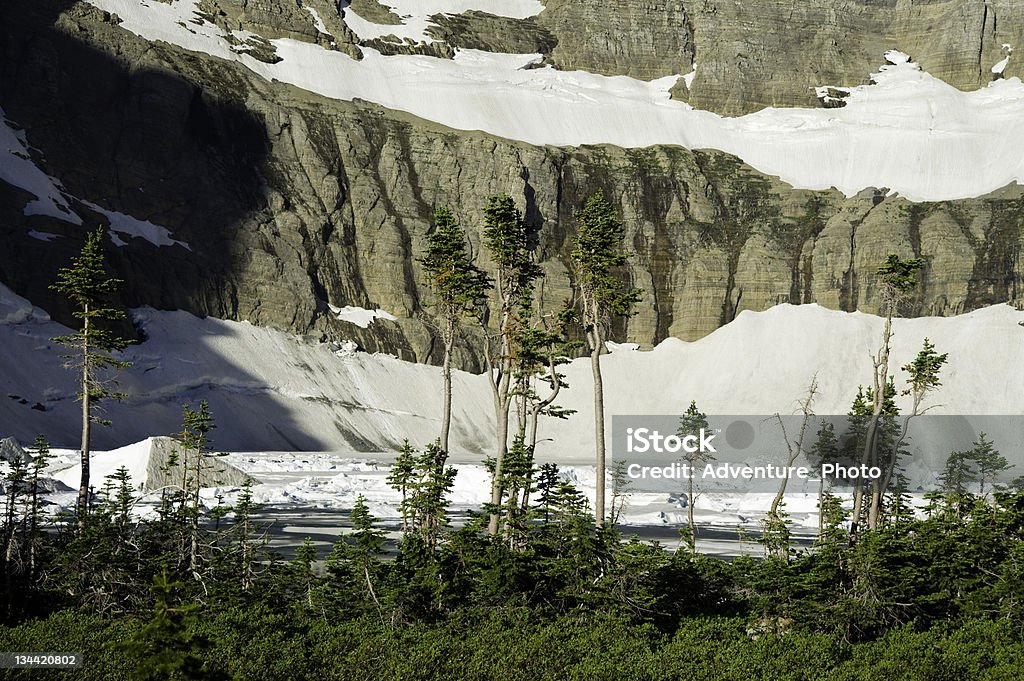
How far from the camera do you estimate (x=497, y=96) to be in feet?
609

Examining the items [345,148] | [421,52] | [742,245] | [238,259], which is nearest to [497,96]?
[421,52]

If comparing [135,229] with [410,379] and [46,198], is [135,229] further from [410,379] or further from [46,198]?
[410,379]

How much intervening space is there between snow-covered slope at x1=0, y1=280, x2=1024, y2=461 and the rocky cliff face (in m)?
4.31

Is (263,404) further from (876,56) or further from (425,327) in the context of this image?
(876,56)

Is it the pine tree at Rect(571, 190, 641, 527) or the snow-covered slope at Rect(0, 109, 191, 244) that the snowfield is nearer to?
the snow-covered slope at Rect(0, 109, 191, 244)

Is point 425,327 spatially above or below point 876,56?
below

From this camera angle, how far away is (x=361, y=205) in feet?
504

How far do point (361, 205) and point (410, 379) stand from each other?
3043cm

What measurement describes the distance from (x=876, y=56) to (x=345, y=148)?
107 m

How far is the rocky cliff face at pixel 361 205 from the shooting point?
13538 centimetres

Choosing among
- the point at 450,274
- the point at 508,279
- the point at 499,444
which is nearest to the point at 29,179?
the point at 450,274

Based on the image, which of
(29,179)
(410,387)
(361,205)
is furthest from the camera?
(361,205)

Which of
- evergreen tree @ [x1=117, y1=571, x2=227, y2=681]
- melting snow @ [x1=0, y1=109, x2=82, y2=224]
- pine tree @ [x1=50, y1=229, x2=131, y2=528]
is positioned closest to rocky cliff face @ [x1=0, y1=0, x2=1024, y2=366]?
melting snow @ [x1=0, y1=109, x2=82, y2=224]

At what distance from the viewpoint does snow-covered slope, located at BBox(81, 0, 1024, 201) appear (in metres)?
172
